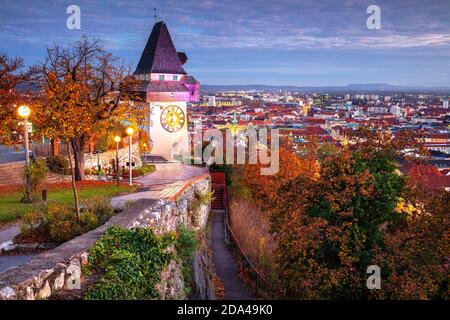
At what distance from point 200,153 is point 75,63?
1148 centimetres

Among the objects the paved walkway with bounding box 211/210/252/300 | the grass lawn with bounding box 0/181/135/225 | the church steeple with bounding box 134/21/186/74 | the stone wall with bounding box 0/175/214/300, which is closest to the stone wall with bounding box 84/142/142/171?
the grass lawn with bounding box 0/181/135/225

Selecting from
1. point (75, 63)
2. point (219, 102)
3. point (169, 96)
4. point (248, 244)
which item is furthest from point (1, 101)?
point (219, 102)

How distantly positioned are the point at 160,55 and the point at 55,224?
25.6m

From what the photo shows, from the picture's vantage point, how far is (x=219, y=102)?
19312 cm

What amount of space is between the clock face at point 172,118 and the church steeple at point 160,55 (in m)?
2.78

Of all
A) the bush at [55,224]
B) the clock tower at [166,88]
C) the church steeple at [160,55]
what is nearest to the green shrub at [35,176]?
the bush at [55,224]

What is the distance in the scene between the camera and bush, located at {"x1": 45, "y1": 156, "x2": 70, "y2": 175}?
67.8 feet

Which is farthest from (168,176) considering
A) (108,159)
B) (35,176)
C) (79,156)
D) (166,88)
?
(166,88)

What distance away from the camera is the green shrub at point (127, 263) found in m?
7.14

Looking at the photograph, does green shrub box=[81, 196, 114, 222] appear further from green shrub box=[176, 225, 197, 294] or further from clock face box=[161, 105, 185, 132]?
clock face box=[161, 105, 185, 132]

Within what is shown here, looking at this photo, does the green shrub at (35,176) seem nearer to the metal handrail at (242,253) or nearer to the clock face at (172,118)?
the metal handrail at (242,253)

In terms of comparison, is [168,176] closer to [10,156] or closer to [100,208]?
[10,156]

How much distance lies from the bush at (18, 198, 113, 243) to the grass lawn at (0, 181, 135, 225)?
2093 mm
